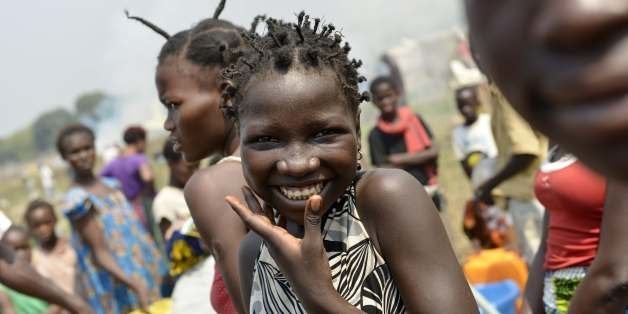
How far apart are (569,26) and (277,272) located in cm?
117

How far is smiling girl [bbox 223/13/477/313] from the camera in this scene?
1568 mm

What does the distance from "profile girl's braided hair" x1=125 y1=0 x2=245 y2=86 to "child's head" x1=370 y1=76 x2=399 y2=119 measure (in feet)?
15.0

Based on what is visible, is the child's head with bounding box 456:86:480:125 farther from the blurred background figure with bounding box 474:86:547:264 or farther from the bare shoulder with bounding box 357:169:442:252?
the bare shoulder with bounding box 357:169:442:252

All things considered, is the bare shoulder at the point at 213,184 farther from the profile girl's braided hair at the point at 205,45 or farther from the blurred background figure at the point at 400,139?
the blurred background figure at the point at 400,139

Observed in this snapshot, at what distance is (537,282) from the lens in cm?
288

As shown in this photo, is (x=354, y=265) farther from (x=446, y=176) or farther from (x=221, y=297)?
(x=446, y=176)

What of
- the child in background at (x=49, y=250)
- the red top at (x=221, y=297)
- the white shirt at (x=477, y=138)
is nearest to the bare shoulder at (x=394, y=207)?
the red top at (x=221, y=297)

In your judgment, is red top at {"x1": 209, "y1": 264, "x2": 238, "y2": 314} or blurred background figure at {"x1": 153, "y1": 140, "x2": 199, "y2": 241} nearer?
red top at {"x1": 209, "y1": 264, "x2": 238, "y2": 314}

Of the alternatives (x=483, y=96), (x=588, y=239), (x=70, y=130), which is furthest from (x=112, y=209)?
(x=588, y=239)

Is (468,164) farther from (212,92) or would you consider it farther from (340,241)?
(340,241)

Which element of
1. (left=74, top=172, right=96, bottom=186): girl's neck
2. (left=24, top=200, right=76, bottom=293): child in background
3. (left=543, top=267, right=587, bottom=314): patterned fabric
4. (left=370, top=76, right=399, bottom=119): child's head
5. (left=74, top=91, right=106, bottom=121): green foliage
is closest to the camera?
(left=543, top=267, right=587, bottom=314): patterned fabric

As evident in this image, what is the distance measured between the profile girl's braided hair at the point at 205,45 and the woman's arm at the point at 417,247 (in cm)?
95

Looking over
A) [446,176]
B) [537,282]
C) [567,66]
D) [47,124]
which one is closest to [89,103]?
[47,124]

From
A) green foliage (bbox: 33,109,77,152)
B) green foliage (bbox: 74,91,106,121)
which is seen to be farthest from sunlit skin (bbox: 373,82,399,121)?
green foliage (bbox: 33,109,77,152)
